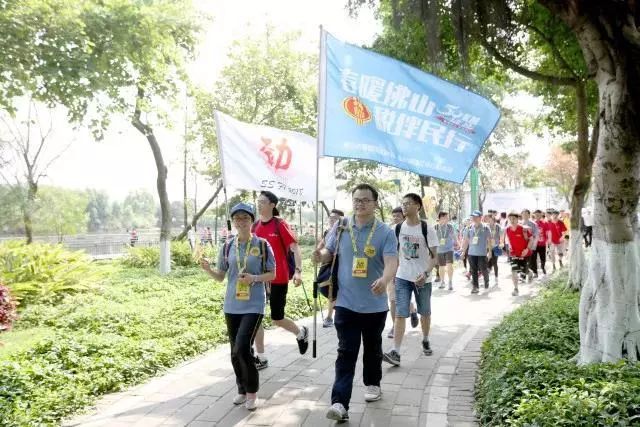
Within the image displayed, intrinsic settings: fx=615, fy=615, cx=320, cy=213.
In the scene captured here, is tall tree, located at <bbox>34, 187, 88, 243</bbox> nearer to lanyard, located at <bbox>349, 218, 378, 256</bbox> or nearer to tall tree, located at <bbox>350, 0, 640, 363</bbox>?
lanyard, located at <bbox>349, 218, 378, 256</bbox>

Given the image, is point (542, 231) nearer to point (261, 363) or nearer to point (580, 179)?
point (580, 179)

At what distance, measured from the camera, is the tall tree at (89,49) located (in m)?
9.87

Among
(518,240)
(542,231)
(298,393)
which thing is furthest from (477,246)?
(298,393)

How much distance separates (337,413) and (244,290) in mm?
1303

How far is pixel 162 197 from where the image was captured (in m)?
19.4

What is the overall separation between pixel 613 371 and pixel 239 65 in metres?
19.8

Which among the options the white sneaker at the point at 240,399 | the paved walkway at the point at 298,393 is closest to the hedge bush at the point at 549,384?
the paved walkway at the point at 298,393

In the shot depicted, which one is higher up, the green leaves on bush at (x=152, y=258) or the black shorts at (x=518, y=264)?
the black shorts at (x=518, y=264)

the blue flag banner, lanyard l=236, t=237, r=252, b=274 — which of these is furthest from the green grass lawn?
the blue flag banner

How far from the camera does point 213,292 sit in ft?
37.3

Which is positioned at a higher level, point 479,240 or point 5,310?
point 479,240

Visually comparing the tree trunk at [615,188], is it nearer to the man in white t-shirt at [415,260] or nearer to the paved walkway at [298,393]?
the paved walkway at [298,393]

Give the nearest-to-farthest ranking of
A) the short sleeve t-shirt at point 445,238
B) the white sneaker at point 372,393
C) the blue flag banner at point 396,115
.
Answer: the white sneaker at point 372,393 → the blue flag banner at point 396,115 → the short sleeve t-shirt at point 445,238

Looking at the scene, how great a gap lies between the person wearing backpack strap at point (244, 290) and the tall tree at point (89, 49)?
6266 mm
